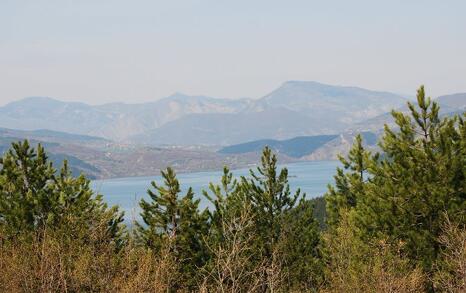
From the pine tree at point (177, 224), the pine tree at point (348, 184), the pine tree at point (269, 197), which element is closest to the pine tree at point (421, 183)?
the pine tree at point (348, 184)

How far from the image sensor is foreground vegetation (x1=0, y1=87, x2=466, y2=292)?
21156mm

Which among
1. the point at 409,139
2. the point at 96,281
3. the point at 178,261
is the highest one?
the point at 409,139

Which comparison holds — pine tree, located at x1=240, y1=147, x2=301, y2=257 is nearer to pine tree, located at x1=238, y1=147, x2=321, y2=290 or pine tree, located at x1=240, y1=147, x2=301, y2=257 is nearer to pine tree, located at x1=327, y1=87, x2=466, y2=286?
pine tree, located at x1=238, y1=147, x2=321, y2=290

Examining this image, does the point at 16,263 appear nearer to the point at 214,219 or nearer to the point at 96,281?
the point at 96,281

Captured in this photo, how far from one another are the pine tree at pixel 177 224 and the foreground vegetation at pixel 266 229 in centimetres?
8

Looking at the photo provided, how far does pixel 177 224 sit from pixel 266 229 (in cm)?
696

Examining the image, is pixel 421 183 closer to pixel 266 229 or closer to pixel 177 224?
pixel 266 229

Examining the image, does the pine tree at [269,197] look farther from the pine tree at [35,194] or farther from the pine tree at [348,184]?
the pine tree at [35,194]

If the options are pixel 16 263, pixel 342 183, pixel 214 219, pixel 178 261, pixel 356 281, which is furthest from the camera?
pixel 342 183

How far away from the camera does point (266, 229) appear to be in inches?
1591

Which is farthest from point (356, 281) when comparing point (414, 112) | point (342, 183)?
point (342, 183)

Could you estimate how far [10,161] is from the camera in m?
36.8

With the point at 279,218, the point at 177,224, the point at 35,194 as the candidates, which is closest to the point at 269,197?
the point at 279,218

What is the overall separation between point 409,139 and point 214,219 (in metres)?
16.4
